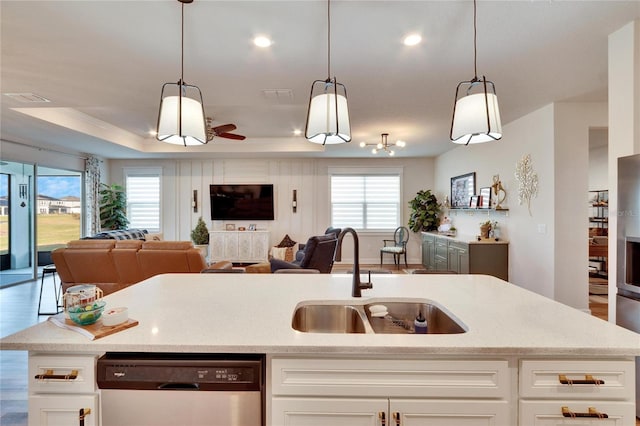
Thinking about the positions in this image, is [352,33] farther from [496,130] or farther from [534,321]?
[534,321]

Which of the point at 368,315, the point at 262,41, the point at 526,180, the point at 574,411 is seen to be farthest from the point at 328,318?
the point at 526,180

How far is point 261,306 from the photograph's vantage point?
5.06 ft

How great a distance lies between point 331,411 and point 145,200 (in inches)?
308

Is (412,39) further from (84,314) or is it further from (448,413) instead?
(84,314)

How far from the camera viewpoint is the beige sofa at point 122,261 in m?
3.78

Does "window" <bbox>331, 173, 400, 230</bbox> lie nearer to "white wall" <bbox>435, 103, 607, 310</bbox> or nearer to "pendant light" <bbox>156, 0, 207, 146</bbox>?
"white wall" <bbox>435, 103, 607, 310</bbox>

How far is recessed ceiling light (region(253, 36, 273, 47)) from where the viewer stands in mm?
2297

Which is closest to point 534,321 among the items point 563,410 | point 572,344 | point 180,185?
point 572,344

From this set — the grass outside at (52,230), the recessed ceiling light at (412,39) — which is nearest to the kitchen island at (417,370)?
the recessed ceiling light at (412,39)

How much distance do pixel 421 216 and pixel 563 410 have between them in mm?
6131

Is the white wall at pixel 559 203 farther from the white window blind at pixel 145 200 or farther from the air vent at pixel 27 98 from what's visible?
the white window blind at pixel 145 200

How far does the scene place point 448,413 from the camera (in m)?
1.10

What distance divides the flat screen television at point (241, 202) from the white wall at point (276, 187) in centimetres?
18

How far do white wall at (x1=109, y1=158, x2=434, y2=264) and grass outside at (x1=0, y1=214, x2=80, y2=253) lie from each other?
5.63ft
